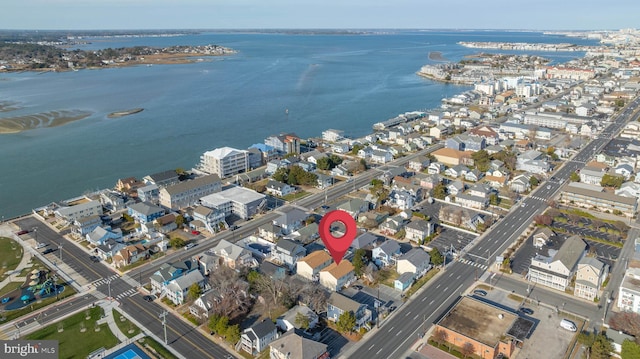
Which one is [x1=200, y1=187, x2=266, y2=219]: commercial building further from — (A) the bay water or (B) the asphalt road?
(A) the bay water

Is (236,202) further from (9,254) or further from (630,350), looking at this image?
(630,350)

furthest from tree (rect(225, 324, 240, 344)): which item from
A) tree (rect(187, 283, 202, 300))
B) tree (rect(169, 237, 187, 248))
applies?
tree (rect(169, 237, 187, 248))

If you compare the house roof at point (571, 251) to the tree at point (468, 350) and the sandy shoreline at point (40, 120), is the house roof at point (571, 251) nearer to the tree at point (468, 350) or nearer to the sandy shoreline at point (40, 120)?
the tree at point (468, 350)

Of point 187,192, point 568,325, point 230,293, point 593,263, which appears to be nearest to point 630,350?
point 568,325

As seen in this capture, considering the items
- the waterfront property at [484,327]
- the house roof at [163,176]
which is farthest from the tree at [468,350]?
the house roof at [163,176]

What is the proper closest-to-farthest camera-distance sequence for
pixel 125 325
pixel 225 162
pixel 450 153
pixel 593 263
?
pixel 125 325, pixel 593 263, pixel 225 162, pixel 450 153

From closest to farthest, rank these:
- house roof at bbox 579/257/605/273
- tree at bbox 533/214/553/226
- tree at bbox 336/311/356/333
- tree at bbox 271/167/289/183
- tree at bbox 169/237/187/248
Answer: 1. tree at bbox 336/311/356/333
2. house roof at bbox 579/257/605/273
3. tree at bbox 169/237/187/248
4. tree at bbox 533/214/553/226
5. tree at bbox 271/167/289/183
